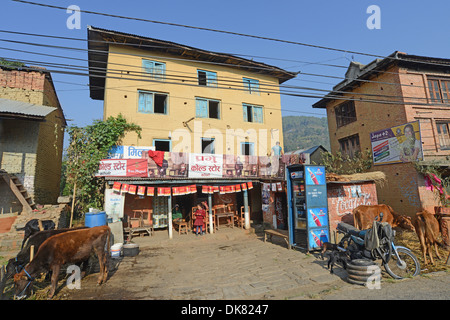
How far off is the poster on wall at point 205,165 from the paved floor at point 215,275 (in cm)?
443

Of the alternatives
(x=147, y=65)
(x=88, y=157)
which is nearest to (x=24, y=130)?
(x=88, y=157)

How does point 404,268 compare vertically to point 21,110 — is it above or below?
below

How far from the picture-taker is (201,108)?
17312mm

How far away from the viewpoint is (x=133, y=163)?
1267 centimetres

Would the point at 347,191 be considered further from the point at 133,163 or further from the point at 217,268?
the point at 133,163

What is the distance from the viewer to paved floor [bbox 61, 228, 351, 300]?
6.15m

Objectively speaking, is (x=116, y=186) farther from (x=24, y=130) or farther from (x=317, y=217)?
(x=317, y=217)

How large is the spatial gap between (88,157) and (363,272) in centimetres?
1389

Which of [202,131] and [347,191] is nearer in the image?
[347,191]

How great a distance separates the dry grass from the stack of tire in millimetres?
2337

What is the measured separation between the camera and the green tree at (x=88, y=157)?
12.6 m

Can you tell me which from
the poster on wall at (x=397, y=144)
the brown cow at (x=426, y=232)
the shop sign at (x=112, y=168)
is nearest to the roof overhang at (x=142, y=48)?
A: the shop sign at (x=112, y=168)

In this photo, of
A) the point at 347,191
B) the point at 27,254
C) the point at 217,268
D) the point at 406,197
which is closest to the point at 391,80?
the point at 406,197

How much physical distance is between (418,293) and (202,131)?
14.2m
